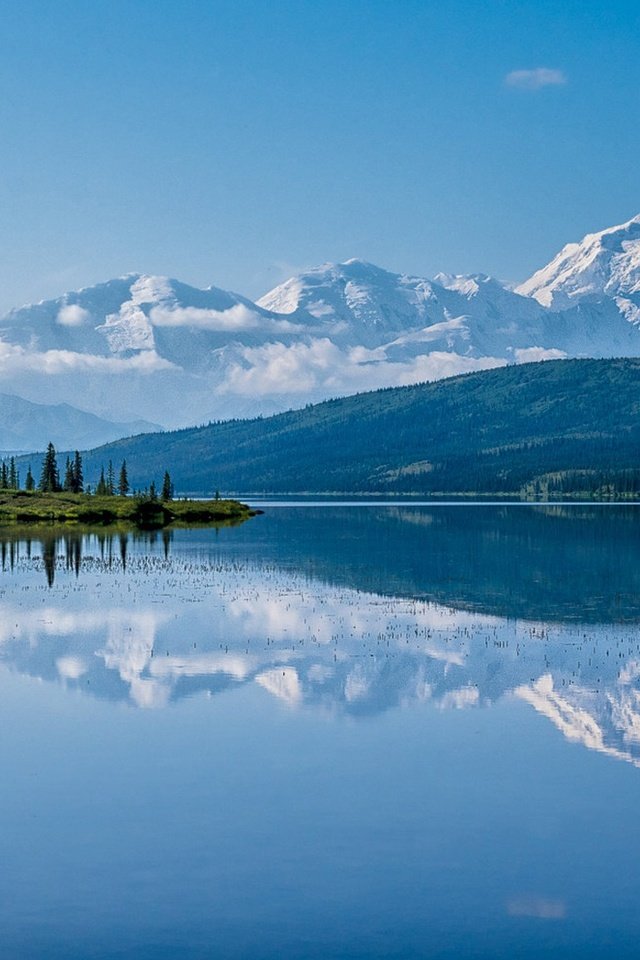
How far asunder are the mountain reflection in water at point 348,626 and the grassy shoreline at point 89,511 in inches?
2427

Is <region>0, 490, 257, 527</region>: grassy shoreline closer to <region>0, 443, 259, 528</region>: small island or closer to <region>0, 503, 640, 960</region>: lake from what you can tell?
<region>0, 443, 259, 528</region>: small island

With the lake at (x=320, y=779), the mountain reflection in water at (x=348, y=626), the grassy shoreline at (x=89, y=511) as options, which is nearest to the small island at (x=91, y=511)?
the grassy shoreline at (x=89, y=511)

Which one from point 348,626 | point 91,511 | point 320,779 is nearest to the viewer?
point 320,779

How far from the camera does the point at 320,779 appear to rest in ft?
96.4

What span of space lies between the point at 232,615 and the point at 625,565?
4122 cm

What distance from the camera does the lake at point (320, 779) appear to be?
20.3 m

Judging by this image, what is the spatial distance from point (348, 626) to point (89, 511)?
12716 centimetres

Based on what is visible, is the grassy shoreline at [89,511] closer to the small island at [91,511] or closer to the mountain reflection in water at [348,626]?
the small island at [91,511]

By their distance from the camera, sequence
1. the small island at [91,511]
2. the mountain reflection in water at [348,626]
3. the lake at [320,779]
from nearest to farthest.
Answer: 1. the lake at [320,779]
2. the mountain reflection in water at [348,626]
3. the small island at [91,511]

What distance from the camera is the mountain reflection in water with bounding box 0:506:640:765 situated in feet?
134

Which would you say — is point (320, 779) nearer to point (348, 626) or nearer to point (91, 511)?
point (348, 626)

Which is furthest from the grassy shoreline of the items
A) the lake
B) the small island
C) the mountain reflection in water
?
the lake

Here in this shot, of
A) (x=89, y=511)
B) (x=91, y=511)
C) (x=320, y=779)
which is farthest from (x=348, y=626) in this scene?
(x=91, y=511)

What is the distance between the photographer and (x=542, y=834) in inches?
981
